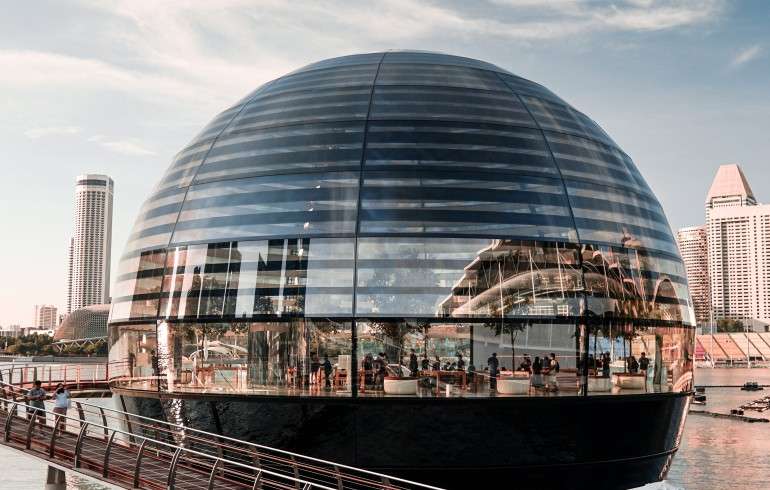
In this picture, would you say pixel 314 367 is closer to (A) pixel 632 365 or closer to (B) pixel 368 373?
(B) pixel 368 373

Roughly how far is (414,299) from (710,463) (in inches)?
831

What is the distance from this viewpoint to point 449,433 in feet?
60.8

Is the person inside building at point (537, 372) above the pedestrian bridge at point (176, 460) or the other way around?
above

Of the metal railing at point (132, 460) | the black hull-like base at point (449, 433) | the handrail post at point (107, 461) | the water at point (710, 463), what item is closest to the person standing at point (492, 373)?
the black hull-like base at point (449, 433)

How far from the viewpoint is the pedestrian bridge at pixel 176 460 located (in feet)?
56.5

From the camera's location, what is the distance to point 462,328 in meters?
18.9

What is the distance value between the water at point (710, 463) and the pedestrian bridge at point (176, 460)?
178cm

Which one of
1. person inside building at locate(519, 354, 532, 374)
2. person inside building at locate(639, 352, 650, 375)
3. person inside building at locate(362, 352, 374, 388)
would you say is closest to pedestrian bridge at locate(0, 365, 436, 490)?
person inside building at locate(362, 352, 374, 388)

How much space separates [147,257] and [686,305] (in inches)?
515

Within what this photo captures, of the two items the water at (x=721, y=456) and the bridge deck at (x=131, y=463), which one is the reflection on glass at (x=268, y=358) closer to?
the bridge deck at (x=131, y=463)

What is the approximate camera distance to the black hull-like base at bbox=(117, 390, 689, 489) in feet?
60.7

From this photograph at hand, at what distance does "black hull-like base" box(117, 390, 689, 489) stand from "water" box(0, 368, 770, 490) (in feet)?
6.86

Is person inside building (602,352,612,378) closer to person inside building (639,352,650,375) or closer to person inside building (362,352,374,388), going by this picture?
person inside building (639,352,650,375)

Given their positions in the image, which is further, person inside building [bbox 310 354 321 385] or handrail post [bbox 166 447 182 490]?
person inside building [bbox 310 354 321 385]
